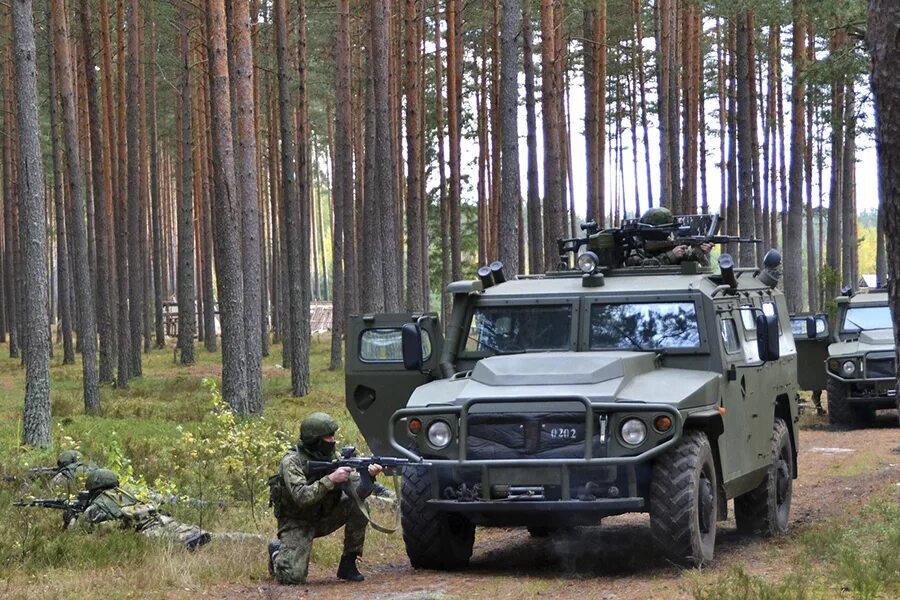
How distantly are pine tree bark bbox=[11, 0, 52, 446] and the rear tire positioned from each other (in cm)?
1212

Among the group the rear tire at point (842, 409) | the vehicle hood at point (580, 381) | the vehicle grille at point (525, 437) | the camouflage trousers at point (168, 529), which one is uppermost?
the vehicle hood at point (580, 381)

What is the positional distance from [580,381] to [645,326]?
1.22m

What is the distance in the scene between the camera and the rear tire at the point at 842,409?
20.6 m

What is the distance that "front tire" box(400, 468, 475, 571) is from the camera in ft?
29.4

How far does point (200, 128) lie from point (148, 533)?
3264cm

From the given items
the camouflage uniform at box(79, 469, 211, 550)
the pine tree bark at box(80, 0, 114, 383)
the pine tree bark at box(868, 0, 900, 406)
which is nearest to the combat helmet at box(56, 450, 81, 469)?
the camouflage uniform at box(79, 469, 211, 550)

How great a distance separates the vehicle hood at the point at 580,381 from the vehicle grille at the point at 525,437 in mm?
154

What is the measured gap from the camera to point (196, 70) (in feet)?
126

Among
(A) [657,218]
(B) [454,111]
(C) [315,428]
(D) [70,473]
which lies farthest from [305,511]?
(B) [454,111]

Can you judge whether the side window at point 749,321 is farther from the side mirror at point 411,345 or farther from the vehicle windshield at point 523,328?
the side mirror at point 411,345

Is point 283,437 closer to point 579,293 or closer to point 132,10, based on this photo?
point 579,293

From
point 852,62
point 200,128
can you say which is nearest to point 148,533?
point 852,62

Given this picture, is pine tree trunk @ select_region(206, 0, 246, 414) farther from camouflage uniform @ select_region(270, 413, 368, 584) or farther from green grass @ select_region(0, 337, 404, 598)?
camouflage uniform @ select_region(270, 413, 368, 584)

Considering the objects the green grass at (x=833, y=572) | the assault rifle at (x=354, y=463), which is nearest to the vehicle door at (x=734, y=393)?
the green grass at (x=833, y=572)
